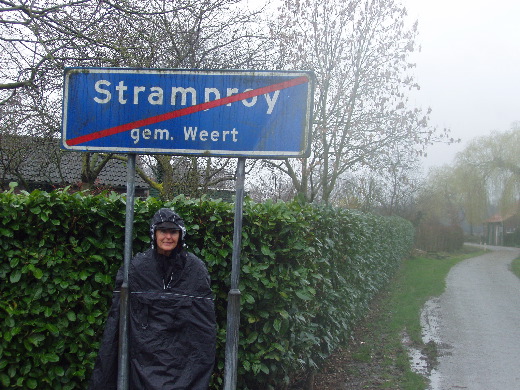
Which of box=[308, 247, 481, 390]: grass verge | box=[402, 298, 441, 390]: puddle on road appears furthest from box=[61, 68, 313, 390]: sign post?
box=[402, 298, 441, 390]: puddle on road

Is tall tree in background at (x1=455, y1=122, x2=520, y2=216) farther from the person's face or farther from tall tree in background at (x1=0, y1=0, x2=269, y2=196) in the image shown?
the person's face

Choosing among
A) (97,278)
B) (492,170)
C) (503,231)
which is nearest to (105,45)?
(97,278)

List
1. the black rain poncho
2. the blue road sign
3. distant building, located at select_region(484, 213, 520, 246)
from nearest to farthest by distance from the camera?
the black rain poncho < the blue road sign < distant building, located at select_region(484, 213, 520, 246)

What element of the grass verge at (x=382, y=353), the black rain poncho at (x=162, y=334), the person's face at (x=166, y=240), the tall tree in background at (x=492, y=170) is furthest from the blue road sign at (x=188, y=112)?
the tall tree in background at (x=492, y=170)

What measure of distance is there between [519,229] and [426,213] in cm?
2221

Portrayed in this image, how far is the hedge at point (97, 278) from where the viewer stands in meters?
3.77

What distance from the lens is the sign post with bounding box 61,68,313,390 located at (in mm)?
3158

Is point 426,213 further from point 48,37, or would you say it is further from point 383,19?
point 48,37

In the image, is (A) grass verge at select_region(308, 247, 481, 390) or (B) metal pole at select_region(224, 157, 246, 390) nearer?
(B) metal pole at select_region(224, 157, 246, 390)

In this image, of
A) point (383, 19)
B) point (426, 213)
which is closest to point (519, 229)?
point (426, 213)

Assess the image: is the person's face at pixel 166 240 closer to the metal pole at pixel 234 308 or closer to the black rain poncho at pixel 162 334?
the black rain poncho at pixel 162 334

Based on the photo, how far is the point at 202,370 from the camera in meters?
3.09

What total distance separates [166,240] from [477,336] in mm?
8071

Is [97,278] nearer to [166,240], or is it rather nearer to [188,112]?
[166,240]
